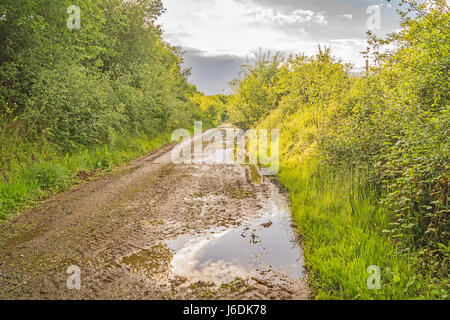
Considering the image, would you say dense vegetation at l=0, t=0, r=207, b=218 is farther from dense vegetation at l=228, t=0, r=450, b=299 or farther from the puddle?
dense vegetation at l=228, t=0, r=450, b=299

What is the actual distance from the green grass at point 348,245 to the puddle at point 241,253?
29cm

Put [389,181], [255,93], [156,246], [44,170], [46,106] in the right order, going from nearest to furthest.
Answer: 1. [156,246]
2. [389,181]
3. [44,170]
4. [46,106]
5. [255,93]

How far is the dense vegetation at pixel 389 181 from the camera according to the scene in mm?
3348

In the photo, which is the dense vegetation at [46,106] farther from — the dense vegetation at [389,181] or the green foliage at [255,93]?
the green foliage at [255,93]

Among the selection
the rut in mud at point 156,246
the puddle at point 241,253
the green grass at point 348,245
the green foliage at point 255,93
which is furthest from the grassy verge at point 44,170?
the green foliage at point 255,93

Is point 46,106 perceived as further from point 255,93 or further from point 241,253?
point 255,93

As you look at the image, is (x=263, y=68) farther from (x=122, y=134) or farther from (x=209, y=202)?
(x=209, y=202)

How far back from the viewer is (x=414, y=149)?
12.8 ft

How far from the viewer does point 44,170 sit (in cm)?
780

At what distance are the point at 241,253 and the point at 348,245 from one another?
161 cm

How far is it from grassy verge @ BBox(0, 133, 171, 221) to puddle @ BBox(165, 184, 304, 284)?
4.13m

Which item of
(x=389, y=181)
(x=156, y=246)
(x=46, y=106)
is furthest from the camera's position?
(x=46, y=106)

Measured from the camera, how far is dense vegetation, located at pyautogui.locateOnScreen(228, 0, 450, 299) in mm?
3348

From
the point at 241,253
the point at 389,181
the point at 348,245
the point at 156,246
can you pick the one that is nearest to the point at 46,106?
the point at 156,246
